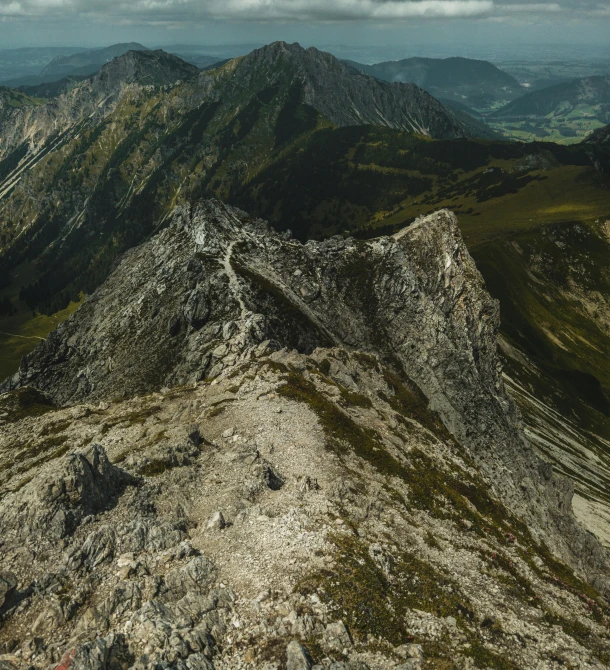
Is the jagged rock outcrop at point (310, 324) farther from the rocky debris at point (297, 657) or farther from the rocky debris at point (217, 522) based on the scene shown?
the rocky debris at point (297, 657)

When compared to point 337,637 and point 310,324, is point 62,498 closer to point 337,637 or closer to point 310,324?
point 337,637

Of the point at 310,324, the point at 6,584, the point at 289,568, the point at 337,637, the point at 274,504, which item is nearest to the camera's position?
the point at 337,637

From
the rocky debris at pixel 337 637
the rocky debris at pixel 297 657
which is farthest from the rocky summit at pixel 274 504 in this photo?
the rocky debris at pixel 297 657

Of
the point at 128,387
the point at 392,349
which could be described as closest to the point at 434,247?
the point at 392,349

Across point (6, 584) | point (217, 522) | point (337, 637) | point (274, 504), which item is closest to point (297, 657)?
point (337, 637)

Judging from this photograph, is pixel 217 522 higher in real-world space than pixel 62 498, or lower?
lower

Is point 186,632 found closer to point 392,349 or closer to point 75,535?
point 75,535

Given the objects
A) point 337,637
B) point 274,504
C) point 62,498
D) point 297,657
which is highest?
point 297,657
